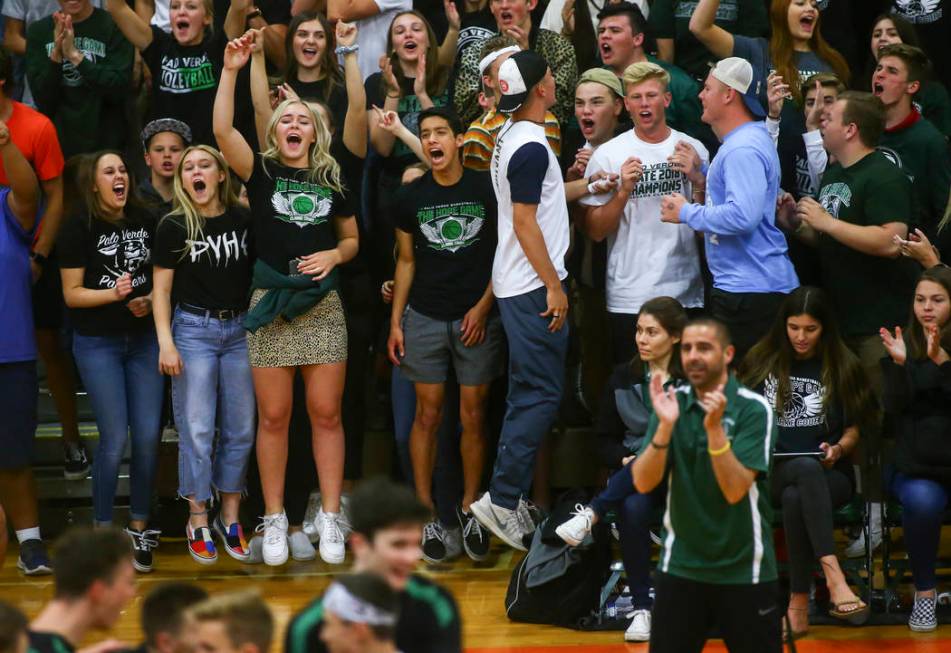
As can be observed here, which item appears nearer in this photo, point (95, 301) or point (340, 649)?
point (340, 649)

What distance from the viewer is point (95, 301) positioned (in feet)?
24.7

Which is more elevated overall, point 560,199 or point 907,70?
point 907,70

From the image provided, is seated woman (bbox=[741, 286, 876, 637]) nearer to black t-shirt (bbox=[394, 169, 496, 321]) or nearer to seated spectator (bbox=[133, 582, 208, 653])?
black t-shirt (bbox=[394, 169, 496, 321])

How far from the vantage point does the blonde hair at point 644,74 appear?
7340 mm

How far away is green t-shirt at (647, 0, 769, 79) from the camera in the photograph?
8562mm

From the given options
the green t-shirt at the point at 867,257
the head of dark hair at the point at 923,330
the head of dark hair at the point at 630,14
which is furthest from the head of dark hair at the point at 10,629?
the head of dark hair at the point at 630,14

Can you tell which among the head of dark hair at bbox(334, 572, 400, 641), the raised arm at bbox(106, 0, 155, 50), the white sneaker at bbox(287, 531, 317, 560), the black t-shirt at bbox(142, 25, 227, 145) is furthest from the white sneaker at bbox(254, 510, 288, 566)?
the head of dark hair at bbox(334, 572, 400, 641)

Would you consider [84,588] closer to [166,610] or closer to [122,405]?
[166,610]

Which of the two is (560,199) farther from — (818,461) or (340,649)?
(340,649)

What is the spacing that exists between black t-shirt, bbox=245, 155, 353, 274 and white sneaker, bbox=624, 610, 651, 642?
2.41 m

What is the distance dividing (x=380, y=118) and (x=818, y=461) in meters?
2.81

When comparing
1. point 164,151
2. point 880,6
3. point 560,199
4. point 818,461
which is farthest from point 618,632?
point 880,6

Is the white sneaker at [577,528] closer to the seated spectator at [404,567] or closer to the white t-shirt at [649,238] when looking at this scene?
the white t-shirt at [649,238]

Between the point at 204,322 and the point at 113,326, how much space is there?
47 cm
